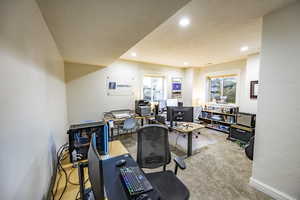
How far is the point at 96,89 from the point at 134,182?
3464 millimetres

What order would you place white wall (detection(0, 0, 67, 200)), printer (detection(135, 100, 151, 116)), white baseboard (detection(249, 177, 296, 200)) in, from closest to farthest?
white wall (detection(0, 0, 67, 200)), white baseboard (detection(249, 177, 296, 200)), printer (detection(135, 100, 151, 116))

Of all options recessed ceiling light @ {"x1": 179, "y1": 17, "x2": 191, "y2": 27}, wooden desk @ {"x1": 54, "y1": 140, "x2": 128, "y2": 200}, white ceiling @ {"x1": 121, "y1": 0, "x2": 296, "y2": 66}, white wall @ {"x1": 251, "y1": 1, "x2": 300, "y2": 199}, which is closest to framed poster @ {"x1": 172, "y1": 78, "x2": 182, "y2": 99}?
white ceiling @ {"x1": 121, "y1": 0, "x2": 296, "y2": 66}

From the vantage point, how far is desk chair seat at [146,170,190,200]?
1.20m

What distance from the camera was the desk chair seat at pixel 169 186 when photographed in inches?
47.1

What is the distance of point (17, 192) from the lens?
0.60m

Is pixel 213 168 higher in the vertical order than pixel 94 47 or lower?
lower

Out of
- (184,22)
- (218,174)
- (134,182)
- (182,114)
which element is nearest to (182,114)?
(182,114)

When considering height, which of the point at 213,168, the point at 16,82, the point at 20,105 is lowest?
the point at 213,168

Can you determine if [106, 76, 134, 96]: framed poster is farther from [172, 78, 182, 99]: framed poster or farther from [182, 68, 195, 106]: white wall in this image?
[182, 68, 195, 106]: white wall

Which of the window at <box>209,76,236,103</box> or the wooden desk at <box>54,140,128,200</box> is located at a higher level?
the window at <box>209,76,236,103</box>

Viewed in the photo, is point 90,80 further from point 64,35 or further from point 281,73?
point 281,73

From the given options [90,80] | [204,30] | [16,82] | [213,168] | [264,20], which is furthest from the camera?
[90,80]

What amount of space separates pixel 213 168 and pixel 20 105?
3052mm

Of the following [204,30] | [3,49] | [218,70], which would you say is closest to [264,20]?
[204,30]
